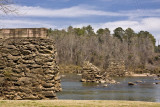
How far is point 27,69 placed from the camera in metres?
18.6

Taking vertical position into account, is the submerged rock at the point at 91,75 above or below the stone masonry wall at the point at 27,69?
below

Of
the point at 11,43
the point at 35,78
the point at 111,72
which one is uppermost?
the point at 11,43

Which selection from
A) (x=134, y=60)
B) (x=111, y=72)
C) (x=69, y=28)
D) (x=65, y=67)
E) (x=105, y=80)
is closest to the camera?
(x=105, y=80)

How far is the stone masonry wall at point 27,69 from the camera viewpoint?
18469mm

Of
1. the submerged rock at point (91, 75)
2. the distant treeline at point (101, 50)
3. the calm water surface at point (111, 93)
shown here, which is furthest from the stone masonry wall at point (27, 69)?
the distant treeline at point (101, 50)

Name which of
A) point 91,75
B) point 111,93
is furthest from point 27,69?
point 91,75

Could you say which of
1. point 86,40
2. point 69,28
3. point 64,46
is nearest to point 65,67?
point 64,46

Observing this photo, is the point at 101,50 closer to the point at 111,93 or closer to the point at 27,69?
the point at 111,93

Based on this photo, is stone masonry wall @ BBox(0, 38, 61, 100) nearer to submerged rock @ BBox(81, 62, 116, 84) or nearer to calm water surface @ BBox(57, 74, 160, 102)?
calm water surface @ BBox(57, 74, 160, 102)

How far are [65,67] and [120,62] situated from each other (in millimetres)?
15483

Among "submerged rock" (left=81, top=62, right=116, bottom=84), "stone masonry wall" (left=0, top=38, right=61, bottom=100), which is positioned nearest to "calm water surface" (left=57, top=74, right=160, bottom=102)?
"stone masonry wall" (left=0, top=38, right=61, bottom=100)

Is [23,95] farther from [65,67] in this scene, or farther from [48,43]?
[65,67]

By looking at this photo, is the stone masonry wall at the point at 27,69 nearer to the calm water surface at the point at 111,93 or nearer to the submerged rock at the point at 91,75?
the calm water surface at the point at 111,93

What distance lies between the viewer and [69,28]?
132 meters
